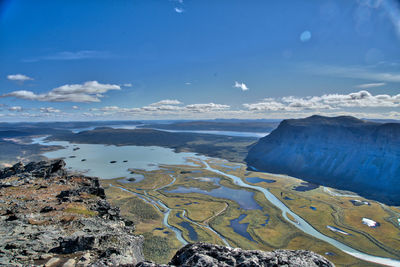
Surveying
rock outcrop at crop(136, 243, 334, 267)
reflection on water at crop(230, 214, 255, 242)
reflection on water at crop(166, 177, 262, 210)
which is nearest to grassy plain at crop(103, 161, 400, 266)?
reflection on water at crop(230, 214, 255, 242)

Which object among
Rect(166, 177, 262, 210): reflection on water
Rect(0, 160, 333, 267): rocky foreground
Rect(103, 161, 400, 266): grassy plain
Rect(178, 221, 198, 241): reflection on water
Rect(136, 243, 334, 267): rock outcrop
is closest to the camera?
Rect(136, 243, 334, 267): rock outcrop

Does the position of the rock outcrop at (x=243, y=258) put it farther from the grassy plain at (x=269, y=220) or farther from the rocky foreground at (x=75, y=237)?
the grassy plain at (x=269, y=220)

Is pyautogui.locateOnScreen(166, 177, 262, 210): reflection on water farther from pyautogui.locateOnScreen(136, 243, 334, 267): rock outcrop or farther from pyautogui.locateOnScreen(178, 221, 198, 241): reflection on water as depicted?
pyautogui.locateOnScreen(136, 243, 334, 267): rock outcrop

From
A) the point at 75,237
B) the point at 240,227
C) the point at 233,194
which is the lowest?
the point at 233,194

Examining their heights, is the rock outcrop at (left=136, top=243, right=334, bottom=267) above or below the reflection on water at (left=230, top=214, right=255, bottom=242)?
above

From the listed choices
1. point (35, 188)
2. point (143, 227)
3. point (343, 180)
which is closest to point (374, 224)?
point (343, 180)

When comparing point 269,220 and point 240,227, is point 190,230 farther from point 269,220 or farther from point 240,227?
point 269,220

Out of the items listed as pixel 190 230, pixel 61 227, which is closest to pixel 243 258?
pixel 61 227
